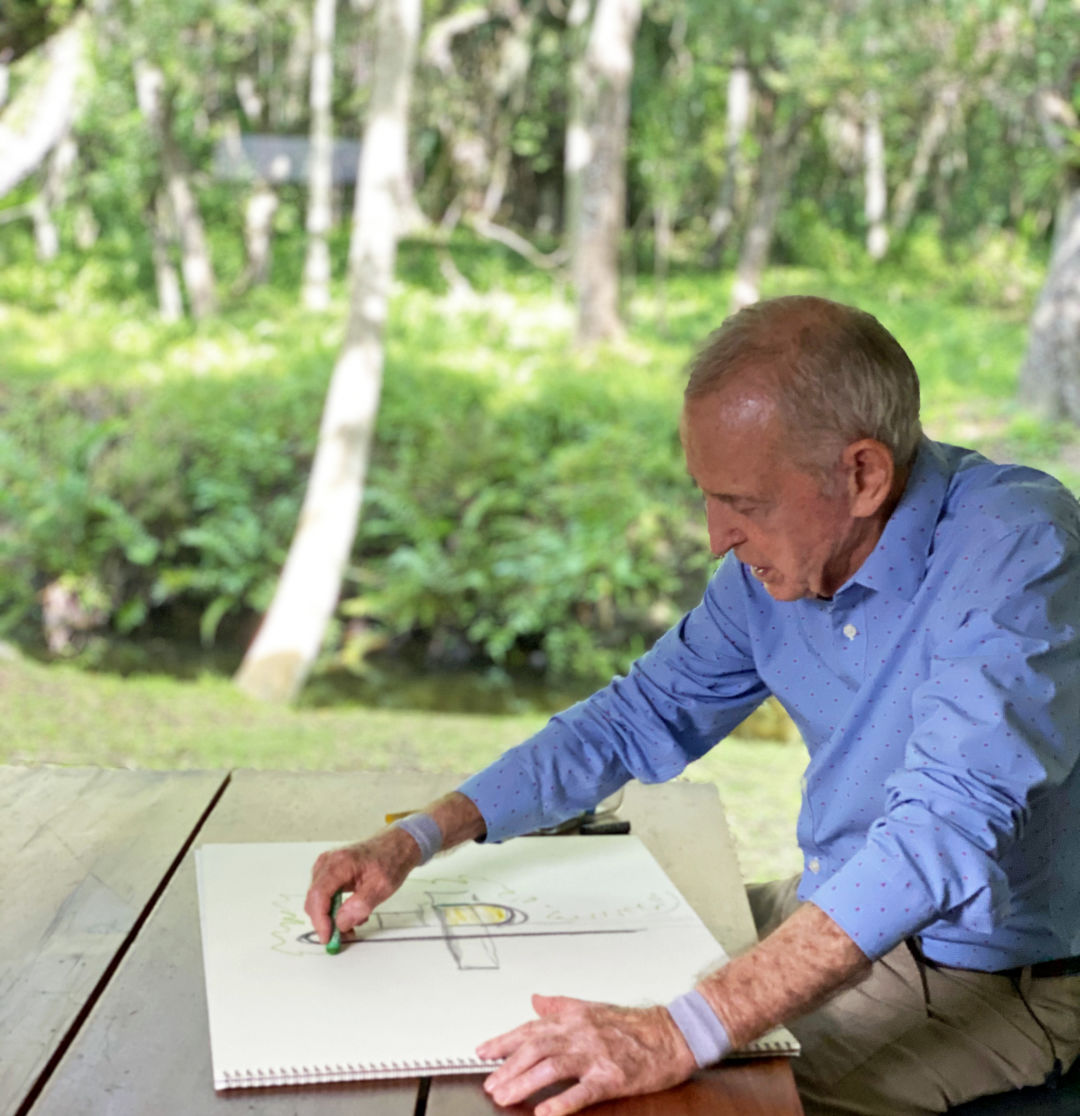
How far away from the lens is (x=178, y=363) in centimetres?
613

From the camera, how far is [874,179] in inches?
227

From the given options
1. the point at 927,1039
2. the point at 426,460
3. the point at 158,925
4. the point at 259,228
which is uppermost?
the point at 259,228

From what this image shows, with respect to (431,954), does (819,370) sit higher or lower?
higher

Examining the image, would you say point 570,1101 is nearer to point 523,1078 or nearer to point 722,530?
point 523,1078

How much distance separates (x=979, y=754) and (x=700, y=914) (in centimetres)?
36

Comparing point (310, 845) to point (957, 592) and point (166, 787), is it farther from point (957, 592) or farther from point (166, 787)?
point (957, 592)

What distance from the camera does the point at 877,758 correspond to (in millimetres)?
1285

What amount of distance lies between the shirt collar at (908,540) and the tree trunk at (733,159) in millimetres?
4927

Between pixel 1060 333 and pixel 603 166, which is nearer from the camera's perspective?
pixel 1060 333

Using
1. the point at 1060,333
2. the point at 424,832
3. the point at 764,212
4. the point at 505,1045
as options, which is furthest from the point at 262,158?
the point at 505,1045

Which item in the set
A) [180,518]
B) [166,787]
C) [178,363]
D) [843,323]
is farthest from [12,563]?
[843,323]

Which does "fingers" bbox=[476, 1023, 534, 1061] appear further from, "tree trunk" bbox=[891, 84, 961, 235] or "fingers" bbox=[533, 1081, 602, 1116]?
"tree trunk" bbox=[891, 84, 961, 235]

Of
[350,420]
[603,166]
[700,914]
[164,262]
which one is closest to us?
[700,914]

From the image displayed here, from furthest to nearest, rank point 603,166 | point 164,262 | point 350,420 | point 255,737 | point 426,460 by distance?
point 164,262 < point 603,166 < point 426,460 < point 350,420 < point 255,737
